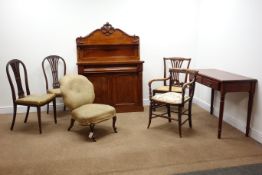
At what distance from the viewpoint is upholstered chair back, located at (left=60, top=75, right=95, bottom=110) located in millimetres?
3453

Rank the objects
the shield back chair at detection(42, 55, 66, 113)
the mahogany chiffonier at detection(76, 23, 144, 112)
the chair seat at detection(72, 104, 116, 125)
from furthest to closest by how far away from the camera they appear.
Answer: the shield back chair at detection(42, 55, 66, 113) → the mahogany chiffonier at detection(76, 23, 144, 112) → the chair seat at detection(72, 104, 116, 125)

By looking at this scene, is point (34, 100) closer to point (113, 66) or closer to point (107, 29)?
point (113, 66)

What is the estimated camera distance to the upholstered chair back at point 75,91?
3453mm

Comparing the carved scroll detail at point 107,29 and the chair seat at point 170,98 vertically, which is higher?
A: the carved scroll detail at point 107,29

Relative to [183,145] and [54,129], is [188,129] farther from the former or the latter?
[54,129]

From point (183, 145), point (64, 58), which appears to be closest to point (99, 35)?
point (64, 58)

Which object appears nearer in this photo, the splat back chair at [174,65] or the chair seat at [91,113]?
the chair seat at [91,113]

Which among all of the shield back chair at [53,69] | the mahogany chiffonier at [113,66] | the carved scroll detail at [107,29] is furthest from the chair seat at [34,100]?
the carved scroll detail at [107,29]

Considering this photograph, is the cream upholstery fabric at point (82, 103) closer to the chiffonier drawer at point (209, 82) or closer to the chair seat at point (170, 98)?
the chair seat at point (170, 98)

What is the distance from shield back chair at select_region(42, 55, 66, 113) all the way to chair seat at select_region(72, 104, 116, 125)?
1.16 meters

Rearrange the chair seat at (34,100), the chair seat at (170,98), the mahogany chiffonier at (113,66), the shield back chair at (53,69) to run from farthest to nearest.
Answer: the shield back chair at (53,69)
the mahogany chiffonier at (113,66)
the chair seat at (34,100)
the chair seat at (170,98)

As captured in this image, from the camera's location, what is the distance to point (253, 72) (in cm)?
326

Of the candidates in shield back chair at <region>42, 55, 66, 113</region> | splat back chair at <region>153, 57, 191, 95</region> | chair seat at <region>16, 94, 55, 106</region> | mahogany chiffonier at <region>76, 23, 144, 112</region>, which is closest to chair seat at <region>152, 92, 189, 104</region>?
splat back chair at <region>153, 57, 191, 95</region>

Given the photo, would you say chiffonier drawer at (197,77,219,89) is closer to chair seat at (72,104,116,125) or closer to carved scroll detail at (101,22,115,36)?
chair seat at (72,104,116,125)
